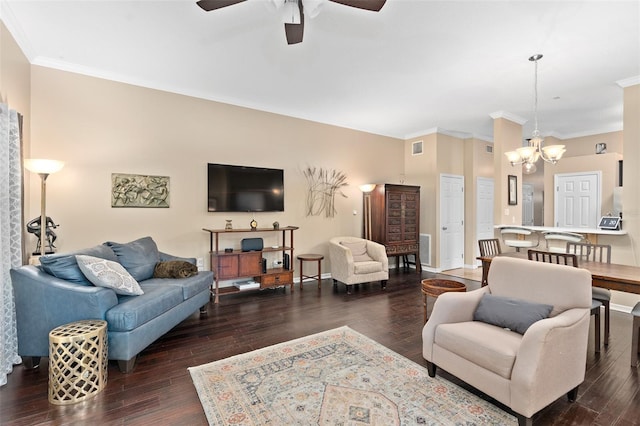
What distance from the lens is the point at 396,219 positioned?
5891 millimetres

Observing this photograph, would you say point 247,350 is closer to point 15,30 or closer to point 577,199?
point 15,30

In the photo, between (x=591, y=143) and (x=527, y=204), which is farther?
(x=527, y=204)

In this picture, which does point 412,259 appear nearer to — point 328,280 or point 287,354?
point 328,280

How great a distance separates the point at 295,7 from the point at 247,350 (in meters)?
2.97

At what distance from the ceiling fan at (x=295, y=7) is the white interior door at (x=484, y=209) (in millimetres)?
5800

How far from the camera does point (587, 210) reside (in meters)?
6.64

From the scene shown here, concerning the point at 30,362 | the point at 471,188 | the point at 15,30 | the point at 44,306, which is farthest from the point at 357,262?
the point at 15,30

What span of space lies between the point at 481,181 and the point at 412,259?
2.43 m

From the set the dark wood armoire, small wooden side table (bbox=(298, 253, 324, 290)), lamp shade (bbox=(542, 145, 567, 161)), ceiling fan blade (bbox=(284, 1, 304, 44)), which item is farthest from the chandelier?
small wooden side table (bbox=(298, 253, 324, 290))

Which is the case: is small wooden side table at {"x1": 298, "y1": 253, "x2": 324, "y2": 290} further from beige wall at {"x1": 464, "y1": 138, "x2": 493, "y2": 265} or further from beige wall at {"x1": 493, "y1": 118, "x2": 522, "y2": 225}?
beige wall at {"x1": 464, "y1": 138, "x2": 493, "y2": 265}

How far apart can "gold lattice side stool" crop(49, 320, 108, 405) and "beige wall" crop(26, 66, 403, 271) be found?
75.5 inches

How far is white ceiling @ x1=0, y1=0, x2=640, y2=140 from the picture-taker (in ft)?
8.71

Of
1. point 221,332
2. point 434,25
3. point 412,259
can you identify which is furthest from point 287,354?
point 412,259

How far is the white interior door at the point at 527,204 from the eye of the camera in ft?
29.2
